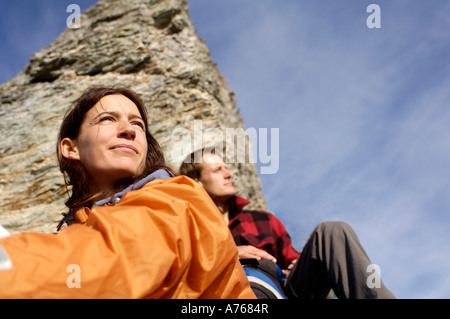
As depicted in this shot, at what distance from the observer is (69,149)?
9.55ft

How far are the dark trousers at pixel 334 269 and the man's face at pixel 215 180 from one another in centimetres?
188

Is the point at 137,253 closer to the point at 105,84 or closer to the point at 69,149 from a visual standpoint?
the point at 69,149

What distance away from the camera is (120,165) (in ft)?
7.91

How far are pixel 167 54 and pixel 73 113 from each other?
24.9 ft

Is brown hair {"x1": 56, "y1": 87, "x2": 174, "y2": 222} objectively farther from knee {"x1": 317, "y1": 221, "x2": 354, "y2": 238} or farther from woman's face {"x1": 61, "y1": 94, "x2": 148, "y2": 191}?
knee {"x1": 317, "y1": 221, "x2": 354, "y2": 238}

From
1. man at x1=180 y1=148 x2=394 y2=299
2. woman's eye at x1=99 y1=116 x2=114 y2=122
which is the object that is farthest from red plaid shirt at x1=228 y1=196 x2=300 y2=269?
woman's eye at x1=99 y1=116 x2=114 y2=122

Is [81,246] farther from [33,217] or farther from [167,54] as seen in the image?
[167,54]

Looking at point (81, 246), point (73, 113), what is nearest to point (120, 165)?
point (73, 113)

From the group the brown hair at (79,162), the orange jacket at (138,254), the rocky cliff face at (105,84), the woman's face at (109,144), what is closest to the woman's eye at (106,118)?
the woman's face at (109,144)

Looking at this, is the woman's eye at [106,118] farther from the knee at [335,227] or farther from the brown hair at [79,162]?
the knee at [335,227]

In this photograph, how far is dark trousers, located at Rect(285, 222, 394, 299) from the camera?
272cm

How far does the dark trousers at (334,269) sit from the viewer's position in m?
2.72

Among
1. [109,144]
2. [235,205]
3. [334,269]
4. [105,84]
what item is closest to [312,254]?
[334,269]

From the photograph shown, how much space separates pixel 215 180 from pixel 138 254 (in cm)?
397
